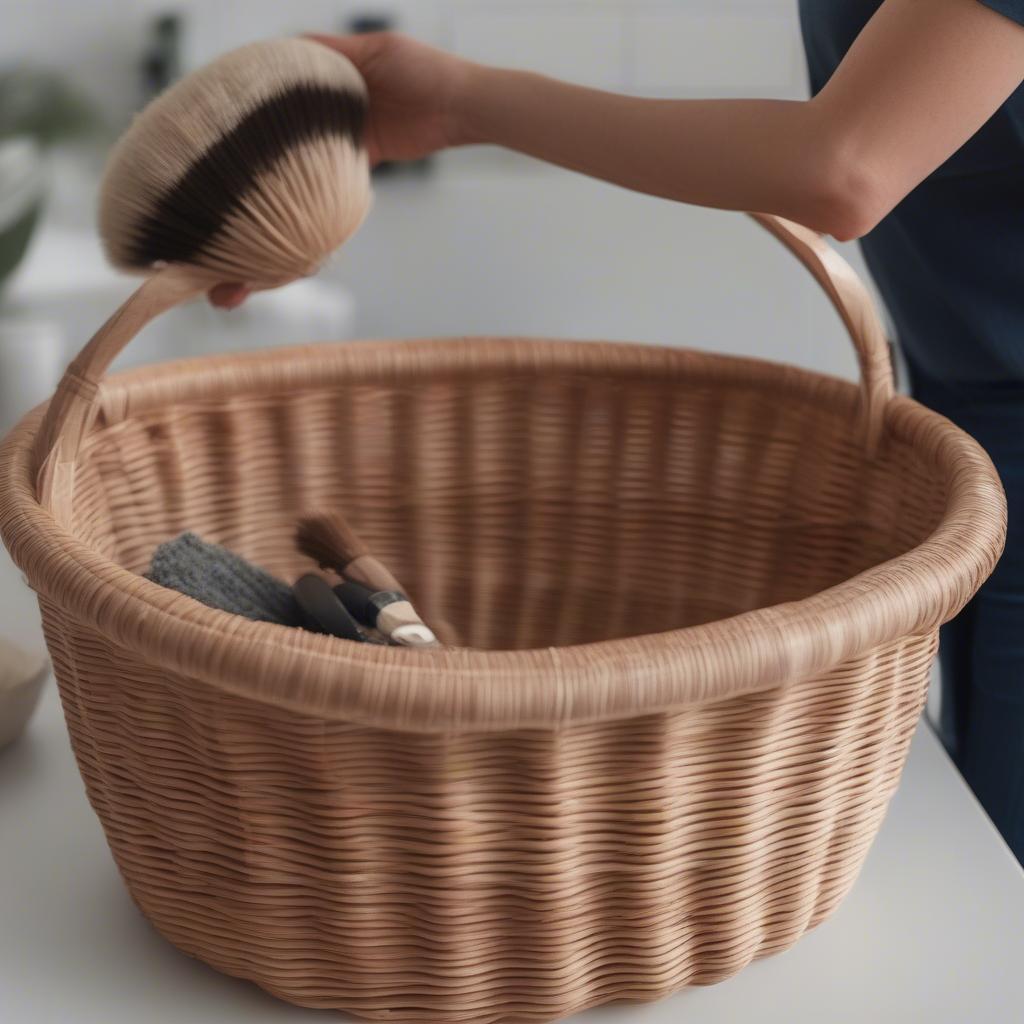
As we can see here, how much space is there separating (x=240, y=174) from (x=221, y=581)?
18 centimetres

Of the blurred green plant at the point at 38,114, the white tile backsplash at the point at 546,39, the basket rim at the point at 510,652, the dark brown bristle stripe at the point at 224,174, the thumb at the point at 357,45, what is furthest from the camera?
the white tile backsplash at the point at 546,39

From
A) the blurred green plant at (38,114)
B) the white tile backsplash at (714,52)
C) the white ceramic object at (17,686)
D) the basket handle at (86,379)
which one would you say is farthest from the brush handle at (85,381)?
the white tile backsplash at (714,52)

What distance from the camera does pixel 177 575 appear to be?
1.87ft

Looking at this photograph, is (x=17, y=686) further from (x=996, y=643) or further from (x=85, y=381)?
(x=996, y=643)

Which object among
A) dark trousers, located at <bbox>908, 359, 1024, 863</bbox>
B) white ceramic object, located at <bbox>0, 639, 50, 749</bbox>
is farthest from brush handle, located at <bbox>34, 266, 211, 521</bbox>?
dark trousers, located at <bbox>908, 359, 1024, 863</bbox>

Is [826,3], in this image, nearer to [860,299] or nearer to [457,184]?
[860,299]

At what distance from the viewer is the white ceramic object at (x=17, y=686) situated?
590mm

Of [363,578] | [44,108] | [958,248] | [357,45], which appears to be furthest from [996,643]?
[44,108]

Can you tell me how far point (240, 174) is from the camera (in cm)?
52

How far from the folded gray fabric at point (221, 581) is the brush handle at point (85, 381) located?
0.20ft

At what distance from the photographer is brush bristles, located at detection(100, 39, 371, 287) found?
52 cm

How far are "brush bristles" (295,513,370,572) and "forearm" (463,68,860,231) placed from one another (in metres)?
0.21

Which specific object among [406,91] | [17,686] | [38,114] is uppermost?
[406,91]

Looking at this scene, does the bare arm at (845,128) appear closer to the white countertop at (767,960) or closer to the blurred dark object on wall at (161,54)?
the white countertop at (767,960)
